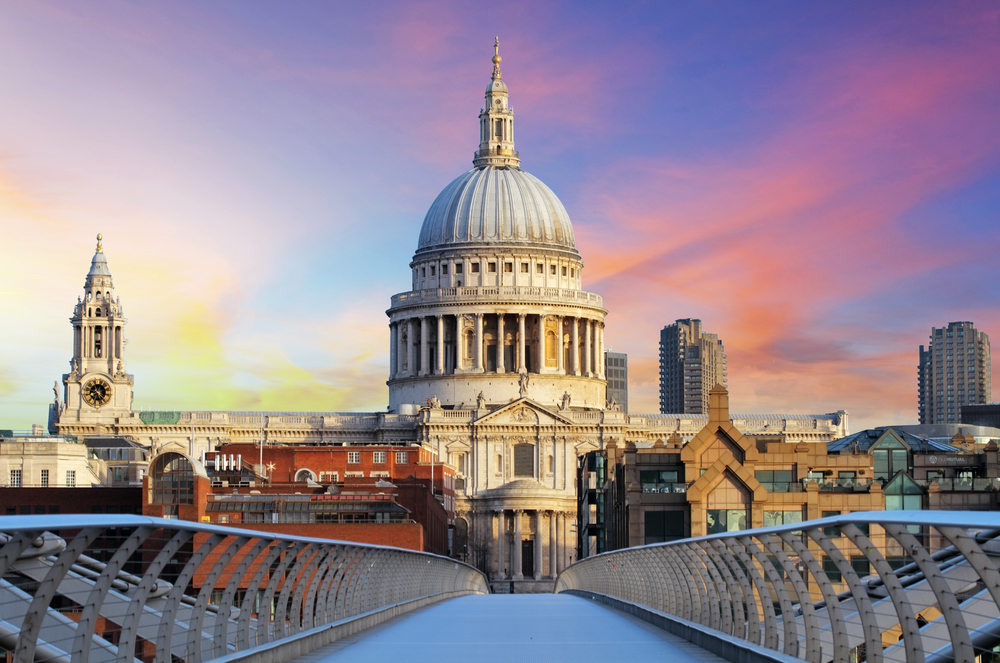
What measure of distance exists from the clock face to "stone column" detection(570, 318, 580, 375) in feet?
167

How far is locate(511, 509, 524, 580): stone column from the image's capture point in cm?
13788

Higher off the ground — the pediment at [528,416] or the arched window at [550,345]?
the arched window at [550,345]

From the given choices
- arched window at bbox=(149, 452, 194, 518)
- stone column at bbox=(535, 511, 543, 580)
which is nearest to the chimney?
arched window at bbox=(149, 452, 194, 518)

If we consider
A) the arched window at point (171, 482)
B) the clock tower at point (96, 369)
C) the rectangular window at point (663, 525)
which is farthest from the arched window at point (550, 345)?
the rectangular window at point (663, 525)

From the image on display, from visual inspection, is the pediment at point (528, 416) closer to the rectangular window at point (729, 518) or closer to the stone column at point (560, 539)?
the stone column at point (560, 539)

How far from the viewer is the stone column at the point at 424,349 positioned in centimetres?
16900

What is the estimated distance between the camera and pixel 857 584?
50.3ft

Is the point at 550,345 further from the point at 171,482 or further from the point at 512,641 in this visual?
the point at 512,641

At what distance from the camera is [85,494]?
92.7 m

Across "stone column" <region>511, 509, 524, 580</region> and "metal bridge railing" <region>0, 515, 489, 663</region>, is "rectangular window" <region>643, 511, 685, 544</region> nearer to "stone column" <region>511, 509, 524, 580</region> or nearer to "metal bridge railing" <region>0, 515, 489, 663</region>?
"metal bridge railing" <region>0, 515, 489, 663</region>

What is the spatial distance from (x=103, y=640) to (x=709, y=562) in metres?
10.4

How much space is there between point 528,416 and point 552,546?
1665 centimetres

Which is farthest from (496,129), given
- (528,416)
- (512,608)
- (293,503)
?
(512,608)

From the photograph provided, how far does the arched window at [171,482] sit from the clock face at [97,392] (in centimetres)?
6977
